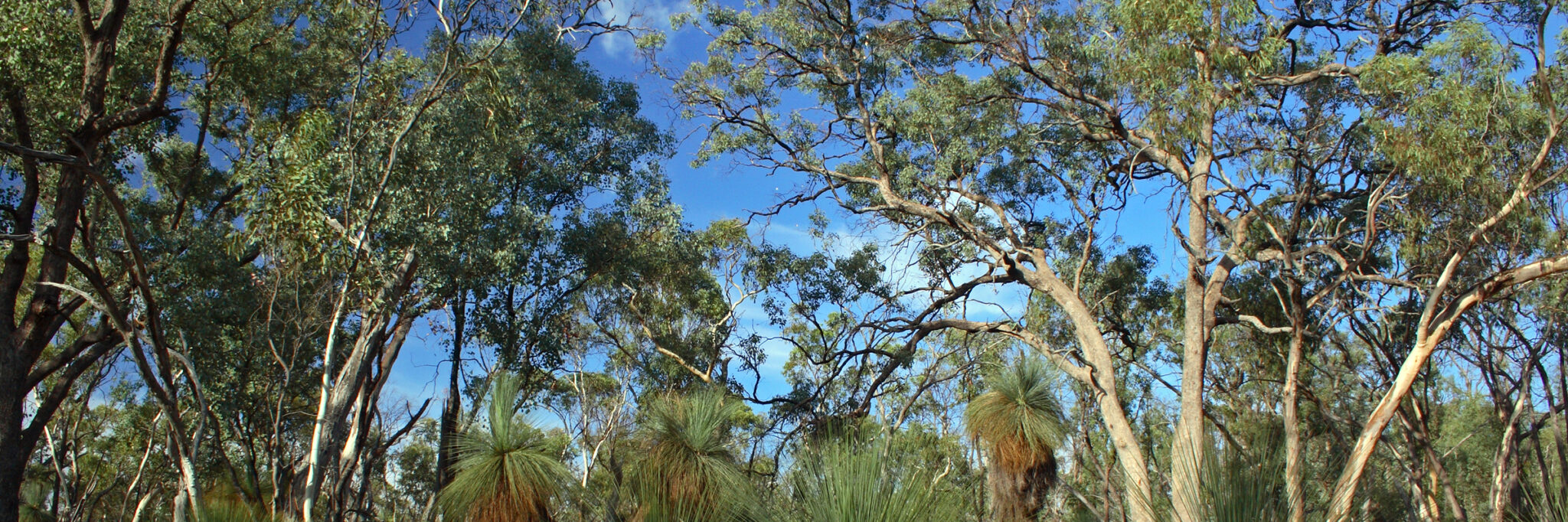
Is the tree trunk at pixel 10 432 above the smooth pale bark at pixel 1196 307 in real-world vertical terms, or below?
below

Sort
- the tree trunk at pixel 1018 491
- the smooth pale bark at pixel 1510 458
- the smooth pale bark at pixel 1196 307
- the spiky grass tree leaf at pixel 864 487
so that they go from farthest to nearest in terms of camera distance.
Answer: the smooth pale bark at pixel 1510 458, the smooth pale bark at pixel 1196 307, the tree trunk at pixel 1018 491, the spiky grass tree leaf at pixel 864 487

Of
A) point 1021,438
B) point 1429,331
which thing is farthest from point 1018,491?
point 1429,331

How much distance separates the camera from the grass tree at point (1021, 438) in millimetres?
8414

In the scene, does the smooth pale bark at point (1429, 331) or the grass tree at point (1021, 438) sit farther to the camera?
the grass tree at point (1021, 438)

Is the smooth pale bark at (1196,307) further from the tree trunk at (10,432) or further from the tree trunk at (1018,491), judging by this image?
the tree trunk at (10,432)

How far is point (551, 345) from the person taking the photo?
482 inches

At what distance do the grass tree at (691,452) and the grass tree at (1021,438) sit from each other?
8.32 feet

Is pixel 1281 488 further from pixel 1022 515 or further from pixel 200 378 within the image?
pixel 200 378

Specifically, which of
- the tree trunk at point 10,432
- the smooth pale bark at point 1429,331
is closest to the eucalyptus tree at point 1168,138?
the smooth pale bark at point 1429,331

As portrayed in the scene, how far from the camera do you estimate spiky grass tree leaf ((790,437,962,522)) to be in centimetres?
367

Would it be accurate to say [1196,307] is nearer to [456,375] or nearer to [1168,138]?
[1168,138]

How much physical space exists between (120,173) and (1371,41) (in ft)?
47.5

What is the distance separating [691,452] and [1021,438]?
3.21 metres

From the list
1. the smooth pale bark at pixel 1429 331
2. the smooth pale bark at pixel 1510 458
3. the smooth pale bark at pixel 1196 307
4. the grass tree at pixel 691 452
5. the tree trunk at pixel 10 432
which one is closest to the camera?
the grass tree at pixel 691 452
